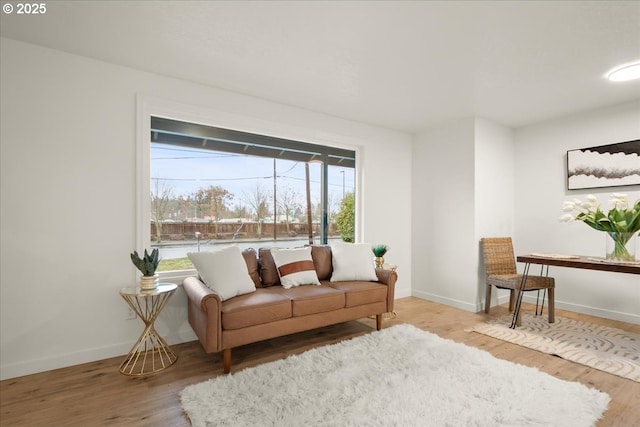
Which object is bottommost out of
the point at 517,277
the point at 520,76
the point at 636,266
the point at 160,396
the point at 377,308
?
the point at 160,396

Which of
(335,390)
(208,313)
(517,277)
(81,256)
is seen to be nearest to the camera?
(335,390)

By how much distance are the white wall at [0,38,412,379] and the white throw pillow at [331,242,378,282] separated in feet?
5.55

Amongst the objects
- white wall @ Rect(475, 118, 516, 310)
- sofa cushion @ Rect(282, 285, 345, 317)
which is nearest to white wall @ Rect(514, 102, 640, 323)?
white wall @ Rect(475, 118, 516, 310)

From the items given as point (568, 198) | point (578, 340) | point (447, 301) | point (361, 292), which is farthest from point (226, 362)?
point (568, 198)

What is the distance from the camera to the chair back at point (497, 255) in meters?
4.06

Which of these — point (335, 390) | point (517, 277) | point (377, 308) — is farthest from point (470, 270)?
point (335, 390)

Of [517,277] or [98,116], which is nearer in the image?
[98,116]

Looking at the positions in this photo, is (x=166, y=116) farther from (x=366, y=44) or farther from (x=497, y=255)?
(x=497, y=255)

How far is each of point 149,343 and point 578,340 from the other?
13.9 ft

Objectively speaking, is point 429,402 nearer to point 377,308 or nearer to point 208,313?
point 377,308

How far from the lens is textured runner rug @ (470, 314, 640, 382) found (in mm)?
2637

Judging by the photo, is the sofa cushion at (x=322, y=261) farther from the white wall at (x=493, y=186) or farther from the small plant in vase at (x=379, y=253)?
the white wall at (x=493, y=186)

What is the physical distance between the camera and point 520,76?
301 centimetres

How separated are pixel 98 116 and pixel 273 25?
179 centimetres
